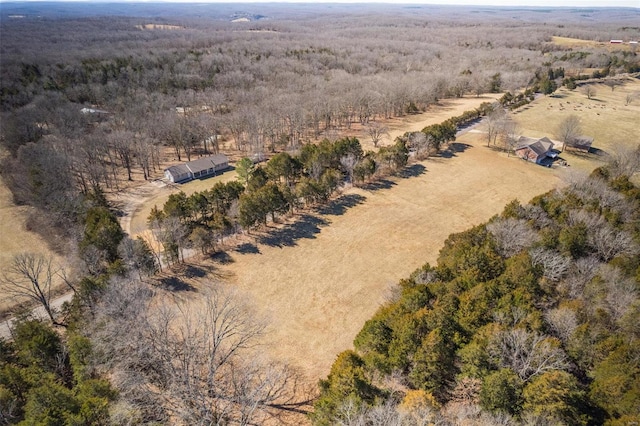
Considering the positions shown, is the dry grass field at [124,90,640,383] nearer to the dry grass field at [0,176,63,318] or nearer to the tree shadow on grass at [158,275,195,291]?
the tree shadow on grass at [158,275,195,291]

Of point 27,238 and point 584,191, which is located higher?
point 584,191

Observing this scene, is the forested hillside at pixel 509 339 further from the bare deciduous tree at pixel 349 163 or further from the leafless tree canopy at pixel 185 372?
the bare deciduous tree at pixel 349 163

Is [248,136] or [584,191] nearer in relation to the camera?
[584,191]

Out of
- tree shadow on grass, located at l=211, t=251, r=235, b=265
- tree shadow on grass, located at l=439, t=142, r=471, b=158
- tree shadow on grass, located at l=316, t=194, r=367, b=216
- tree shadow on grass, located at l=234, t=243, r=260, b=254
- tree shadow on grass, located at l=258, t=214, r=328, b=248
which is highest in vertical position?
tree shadow on grass, located at l=439, t=142, r=471, b=158

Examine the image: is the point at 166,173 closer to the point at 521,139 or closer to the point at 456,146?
the point at 456,146

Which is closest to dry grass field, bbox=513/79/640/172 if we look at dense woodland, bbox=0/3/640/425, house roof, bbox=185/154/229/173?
dense woodland, bbox=0/3/640/425

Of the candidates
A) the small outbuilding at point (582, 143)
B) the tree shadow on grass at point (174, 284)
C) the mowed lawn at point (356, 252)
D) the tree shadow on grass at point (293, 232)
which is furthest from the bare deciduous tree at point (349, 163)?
the small outbuilding at point (582, 143)

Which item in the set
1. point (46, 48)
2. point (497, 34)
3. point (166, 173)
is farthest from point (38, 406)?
point (497, 34)

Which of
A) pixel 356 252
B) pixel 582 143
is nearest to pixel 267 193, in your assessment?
pixel 356 252
